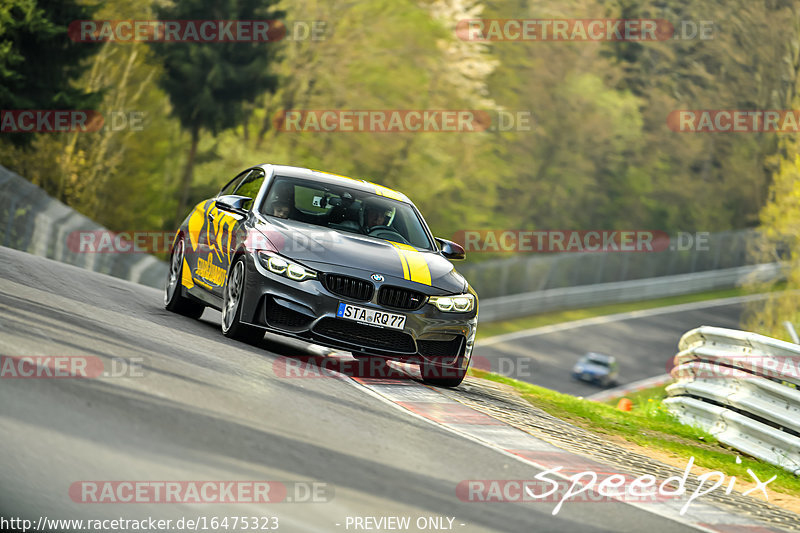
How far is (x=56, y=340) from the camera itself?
25.6 ft

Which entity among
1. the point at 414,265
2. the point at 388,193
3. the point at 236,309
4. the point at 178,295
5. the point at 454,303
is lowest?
the point at 178,295

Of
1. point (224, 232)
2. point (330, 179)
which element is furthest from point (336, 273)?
point (330, 179)

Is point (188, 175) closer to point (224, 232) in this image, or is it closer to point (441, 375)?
point (224, 232)

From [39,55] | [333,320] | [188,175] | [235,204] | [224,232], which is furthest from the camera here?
[188,175]

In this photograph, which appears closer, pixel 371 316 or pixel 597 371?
pixel 371 316

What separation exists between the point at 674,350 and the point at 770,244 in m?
12.2

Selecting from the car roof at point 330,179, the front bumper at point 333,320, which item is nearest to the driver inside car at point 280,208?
the car roof at point 330,179

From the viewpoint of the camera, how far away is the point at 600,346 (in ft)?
151

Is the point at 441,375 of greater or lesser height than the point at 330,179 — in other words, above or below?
below

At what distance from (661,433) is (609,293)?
44286 millimetres

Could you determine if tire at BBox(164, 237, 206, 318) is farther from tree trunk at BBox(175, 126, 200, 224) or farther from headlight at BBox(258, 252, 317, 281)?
tree trunk at BBox(175, 126, 200, 224)

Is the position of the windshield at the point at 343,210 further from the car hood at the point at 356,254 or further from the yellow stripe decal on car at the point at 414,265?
the yellow stripe decal on car at the point at 414,265

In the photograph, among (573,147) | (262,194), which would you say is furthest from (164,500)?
A: (573,147)

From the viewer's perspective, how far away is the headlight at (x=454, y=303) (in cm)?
967
